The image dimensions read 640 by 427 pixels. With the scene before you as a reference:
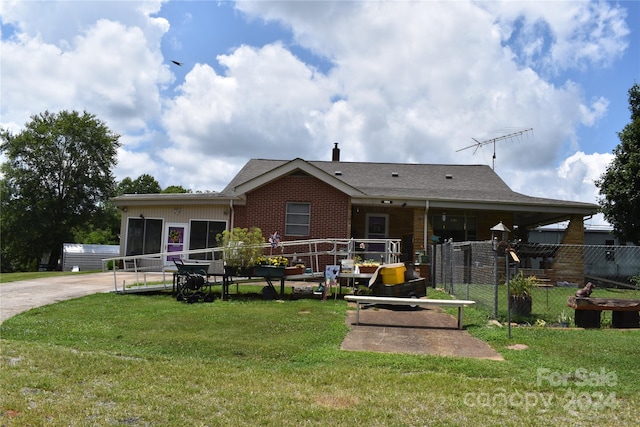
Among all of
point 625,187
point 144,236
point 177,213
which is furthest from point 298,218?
point 625,187

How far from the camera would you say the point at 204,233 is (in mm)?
18531

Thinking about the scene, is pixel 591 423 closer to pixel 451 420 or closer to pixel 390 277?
pixel 451 420

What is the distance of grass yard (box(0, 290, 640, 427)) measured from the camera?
13.7 ft

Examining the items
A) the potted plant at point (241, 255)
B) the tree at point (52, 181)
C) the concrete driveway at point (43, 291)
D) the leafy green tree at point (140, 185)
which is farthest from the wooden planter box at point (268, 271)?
the leafy green tree at point (140, 185)

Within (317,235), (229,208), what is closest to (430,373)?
(317,235)

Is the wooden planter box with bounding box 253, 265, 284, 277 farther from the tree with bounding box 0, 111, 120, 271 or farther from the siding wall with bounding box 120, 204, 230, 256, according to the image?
the tree with bounding box 0, 111, 120, 271

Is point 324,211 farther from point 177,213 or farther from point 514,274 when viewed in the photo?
point 514,274

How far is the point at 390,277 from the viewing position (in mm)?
11094

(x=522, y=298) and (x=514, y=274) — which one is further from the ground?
(x=514, y=274)

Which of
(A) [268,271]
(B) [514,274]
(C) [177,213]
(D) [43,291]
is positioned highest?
(C) [177,213]

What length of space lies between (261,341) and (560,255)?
1389 cm

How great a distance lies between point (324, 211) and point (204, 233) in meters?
4.58

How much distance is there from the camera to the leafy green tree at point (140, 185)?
211 ft

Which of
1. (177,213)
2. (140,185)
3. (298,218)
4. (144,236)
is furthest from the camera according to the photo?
(140,185)
